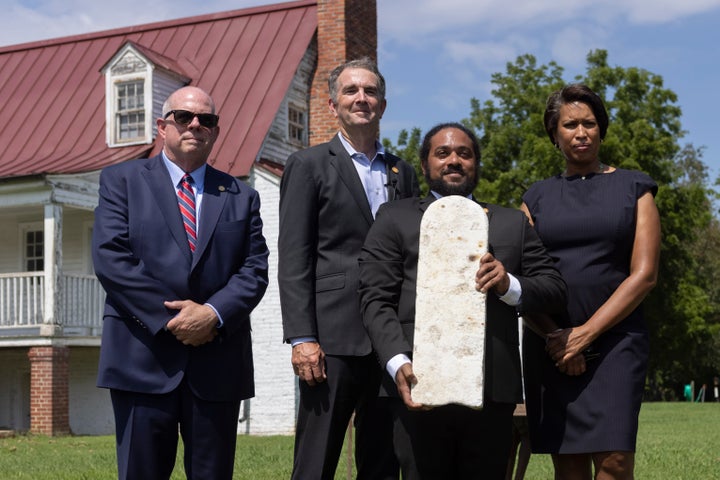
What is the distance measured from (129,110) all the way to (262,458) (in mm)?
12005

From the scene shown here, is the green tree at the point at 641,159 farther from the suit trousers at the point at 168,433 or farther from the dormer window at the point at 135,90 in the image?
the suit trousers at the point at 168,433

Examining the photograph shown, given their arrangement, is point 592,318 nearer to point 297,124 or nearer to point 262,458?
point 262,458

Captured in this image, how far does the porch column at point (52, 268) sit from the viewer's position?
20.5 m

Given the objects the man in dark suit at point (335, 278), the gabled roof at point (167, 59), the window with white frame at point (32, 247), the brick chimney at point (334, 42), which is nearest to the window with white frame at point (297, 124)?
the brick chimney at point (334, 42)

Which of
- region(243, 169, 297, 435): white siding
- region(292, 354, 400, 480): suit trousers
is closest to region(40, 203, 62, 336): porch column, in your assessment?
region(243, 169, 297, 435): white siding

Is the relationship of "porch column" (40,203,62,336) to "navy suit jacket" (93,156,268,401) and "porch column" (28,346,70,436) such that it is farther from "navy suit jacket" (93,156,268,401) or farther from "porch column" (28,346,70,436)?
"navy suit jacket" (93,156,268,401)

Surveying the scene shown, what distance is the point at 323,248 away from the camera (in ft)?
17.4

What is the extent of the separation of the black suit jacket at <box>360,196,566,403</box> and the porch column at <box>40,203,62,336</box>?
16.8 meters

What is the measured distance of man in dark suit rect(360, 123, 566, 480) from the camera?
4520 mm

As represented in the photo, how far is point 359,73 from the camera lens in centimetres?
541

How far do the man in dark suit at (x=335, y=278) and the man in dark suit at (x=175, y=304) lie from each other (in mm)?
279

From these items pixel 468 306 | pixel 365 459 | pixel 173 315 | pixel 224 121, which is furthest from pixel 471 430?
pixel 224 121

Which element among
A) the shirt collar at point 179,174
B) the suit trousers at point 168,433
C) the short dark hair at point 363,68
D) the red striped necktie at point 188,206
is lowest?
the suit trousers at point 168,433

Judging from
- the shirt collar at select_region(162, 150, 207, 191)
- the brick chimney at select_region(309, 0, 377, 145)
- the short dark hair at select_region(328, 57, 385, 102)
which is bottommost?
the shirt collar at select_region(162, 150, 207, 191)
